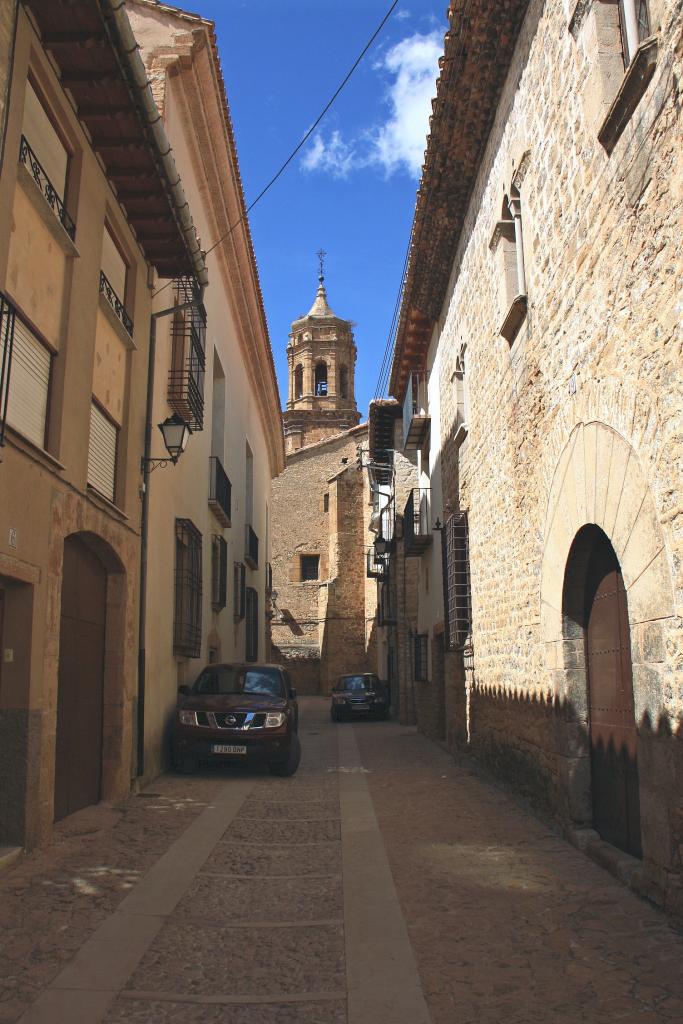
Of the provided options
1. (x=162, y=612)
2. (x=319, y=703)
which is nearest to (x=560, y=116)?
(x=162, y=612)

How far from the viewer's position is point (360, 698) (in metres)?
21.3

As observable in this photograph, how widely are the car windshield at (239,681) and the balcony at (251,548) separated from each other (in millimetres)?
7504

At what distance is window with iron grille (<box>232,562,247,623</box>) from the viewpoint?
1706 cm

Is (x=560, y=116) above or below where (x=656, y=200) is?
above

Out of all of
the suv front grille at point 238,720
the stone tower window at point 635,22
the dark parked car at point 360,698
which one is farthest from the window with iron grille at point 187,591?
the dark parked car at point 360,698

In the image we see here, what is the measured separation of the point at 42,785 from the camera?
5.91 meters

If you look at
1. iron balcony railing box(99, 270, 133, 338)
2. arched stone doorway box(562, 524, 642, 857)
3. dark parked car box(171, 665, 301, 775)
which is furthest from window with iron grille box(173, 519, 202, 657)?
arched stone doorway box(562, 524, 642, 857)

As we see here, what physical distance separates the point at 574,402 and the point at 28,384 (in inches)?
152

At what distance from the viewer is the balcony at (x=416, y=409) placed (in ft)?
52.2

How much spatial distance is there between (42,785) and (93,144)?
534cm

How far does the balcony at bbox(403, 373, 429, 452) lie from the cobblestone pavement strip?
936cm

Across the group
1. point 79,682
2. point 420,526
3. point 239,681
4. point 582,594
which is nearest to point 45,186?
point 79,682

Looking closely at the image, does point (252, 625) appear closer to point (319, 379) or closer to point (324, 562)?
point (324, 562)

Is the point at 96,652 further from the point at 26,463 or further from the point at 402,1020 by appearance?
the point at 402,1020
